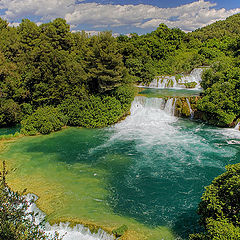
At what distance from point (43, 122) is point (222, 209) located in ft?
55.5

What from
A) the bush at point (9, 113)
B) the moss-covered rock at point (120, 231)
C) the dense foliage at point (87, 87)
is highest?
the dense foliage at point (87, 87)

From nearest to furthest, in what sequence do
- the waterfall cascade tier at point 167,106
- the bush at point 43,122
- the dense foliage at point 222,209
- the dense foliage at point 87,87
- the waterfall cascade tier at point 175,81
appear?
the dense foliage at point 222,209 < the bush at point 43,122 < the dense foliage at point 87,87 < the waterfall cascade tier at point 167,106 < the waterfall cascade tier at point 175,81

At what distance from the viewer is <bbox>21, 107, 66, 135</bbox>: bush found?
19766mm

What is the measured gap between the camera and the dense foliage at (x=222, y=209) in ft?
20.1

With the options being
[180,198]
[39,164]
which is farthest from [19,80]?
[180,198]

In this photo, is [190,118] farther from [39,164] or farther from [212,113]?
[39,164]

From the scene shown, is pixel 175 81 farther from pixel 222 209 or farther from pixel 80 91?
pixel 222 209

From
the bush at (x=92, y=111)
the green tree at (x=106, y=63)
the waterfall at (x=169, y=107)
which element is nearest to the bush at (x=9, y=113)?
the bush at (x=92, y=111)

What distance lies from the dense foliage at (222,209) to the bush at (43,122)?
51.9 feet

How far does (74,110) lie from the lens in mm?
22062

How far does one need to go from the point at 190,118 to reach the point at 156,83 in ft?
45.9

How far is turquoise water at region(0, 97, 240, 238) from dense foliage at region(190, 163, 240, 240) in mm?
1974

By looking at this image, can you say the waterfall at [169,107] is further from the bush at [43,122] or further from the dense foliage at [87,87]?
the bush at [43,122]

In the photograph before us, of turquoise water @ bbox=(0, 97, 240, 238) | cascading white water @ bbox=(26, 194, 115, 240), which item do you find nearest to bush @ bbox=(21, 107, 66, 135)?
turquoise water @ bbox=(0, 97, 240, 238)
